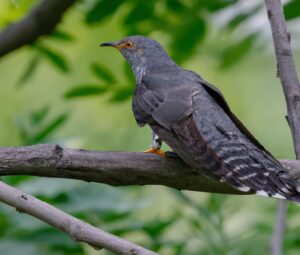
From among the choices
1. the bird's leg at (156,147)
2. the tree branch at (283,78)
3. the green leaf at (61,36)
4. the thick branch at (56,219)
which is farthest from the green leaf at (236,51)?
the thick branch at (56,219)

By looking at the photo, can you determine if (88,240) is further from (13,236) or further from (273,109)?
(273,109)

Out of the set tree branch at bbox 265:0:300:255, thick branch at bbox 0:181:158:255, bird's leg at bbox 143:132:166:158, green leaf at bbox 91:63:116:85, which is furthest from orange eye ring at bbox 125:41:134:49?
thick branch at bbox 0:181:158:255

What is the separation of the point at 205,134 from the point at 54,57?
1.86 metres

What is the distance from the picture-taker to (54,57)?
5688mm

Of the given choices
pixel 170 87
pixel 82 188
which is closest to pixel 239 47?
pixel 170 87

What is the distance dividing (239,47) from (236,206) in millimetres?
1457

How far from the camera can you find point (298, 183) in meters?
3.81

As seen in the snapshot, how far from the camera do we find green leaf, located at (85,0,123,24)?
515 cm

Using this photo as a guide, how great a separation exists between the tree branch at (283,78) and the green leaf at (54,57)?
6.11 ft

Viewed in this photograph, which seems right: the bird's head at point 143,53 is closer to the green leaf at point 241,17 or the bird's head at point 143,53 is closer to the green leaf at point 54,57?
the green leaf at point 54,57

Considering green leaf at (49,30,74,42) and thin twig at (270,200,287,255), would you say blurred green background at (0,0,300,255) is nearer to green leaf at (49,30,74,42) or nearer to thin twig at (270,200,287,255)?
green leaf at (49,30,74,42)

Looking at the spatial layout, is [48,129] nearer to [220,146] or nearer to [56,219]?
[220,146]

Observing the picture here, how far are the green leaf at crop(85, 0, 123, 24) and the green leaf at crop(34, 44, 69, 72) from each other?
0.54 meters

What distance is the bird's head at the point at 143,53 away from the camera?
5535mm
